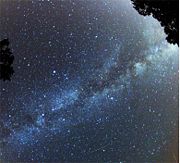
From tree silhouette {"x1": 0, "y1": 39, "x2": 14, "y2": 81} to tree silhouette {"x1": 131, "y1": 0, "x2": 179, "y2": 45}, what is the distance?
376 cm

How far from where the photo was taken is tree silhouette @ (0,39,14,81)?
31.4ft

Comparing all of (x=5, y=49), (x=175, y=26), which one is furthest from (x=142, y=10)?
(x=5, y=49)

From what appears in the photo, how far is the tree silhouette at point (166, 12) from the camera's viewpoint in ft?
29.7

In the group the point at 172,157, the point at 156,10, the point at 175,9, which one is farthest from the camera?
the point at 172,157

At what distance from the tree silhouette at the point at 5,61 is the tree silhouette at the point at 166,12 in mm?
3760

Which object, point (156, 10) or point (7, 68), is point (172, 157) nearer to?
point (156, 10)

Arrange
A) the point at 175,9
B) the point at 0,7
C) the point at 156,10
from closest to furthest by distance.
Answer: the point at 175,9
the point at 156,10
the point at 0,7

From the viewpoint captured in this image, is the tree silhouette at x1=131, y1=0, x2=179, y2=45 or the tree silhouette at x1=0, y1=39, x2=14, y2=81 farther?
the tree silhouette at x1=0, y1=39, x2=14, y2=81

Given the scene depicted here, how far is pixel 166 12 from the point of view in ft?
30.6

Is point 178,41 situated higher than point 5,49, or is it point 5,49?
point 5,49

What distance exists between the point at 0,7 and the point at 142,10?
13.5ft

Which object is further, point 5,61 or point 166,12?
point 5,61

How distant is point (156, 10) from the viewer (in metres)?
9.63

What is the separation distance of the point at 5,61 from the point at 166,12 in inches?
177
